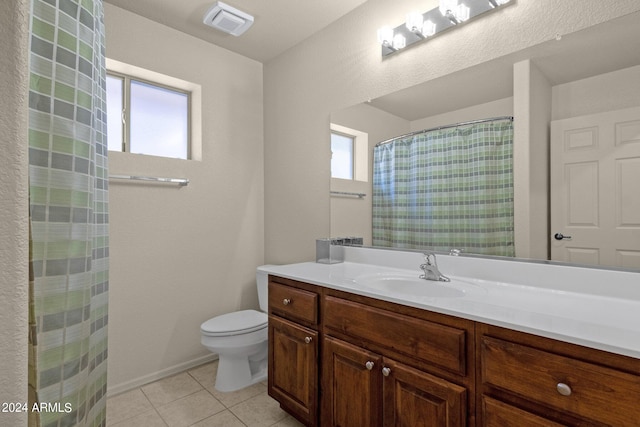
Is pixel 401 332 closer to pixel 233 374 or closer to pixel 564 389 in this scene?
pixel 564 389

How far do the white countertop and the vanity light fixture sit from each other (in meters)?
1.17

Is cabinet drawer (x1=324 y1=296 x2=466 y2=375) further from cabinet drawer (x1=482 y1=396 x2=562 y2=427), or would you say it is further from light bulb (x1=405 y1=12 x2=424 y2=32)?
light bulb (x1=405 y1=12 x2=424 y2=32)

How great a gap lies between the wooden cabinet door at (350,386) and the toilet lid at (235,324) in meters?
0.78

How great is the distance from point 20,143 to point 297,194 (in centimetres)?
201

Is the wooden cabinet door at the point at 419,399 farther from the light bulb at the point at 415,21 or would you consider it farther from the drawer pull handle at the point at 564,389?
the light bulb at the point at 415,21

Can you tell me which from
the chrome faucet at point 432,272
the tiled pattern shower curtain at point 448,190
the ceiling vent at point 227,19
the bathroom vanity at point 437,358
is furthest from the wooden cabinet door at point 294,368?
the ceiling vent at point 227,19

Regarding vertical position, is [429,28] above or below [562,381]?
above

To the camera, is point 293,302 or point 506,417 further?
point 293,302

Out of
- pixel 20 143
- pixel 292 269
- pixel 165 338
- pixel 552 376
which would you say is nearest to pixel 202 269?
pixel 165 338

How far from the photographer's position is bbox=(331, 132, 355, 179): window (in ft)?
7.03

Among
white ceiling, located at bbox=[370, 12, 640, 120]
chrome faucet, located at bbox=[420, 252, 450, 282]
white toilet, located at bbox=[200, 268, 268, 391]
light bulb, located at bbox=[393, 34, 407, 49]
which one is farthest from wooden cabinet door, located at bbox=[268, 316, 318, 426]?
light bulb, located at bbox=[393, 34, 407, 49]

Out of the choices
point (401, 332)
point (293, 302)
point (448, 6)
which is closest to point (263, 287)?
point (293, 302)

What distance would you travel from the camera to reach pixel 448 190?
165 centimetres

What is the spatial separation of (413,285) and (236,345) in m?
1.20
